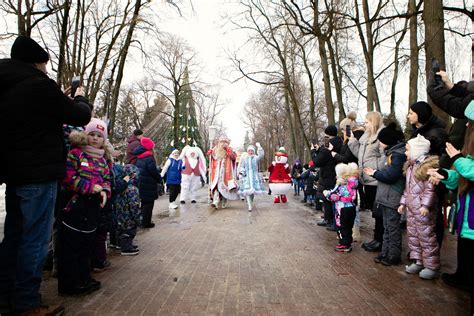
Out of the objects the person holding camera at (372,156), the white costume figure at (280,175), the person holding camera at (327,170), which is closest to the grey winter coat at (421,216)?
the person holding camera at (372,156)

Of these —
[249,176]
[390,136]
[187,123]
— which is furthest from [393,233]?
[187,123]

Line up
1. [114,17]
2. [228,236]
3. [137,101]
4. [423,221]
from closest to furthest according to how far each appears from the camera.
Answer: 1. [423,221]
2. [228,236]
3. [114,17]
4. [137,101]

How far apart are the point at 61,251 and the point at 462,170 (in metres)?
3.93

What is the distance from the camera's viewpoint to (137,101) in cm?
4678

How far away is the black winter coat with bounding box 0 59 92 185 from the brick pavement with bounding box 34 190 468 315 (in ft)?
4.52

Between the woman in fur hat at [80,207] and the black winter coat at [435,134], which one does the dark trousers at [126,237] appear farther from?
the black winter coat at [435,134]

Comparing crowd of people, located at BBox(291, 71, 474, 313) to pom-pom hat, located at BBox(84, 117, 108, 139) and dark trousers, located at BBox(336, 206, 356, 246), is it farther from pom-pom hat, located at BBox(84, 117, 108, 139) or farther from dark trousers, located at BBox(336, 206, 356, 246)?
pom-pom hat, located at BBox(84, 117, 108, 139)

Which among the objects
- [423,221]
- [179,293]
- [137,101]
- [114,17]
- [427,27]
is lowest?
[179,293]

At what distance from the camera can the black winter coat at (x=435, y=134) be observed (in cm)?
451

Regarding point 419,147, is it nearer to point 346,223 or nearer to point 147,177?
point 346,223

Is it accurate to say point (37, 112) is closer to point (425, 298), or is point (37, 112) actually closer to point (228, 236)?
point (425, 298)

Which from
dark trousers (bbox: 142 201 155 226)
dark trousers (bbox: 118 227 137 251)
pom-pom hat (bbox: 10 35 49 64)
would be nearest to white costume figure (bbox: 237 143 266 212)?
dark trousers (bbox: 142 201 155 226)

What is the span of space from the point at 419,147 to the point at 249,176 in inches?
285

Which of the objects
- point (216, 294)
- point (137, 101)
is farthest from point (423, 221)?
point (137, 101)
